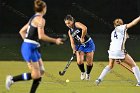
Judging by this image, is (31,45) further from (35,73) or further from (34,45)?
(35,73)

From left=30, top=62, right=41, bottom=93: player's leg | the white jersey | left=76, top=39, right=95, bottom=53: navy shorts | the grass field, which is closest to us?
left=30, top=62, right=41, bottom=93: player's leg

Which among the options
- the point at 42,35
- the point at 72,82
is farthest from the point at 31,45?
the point at 72,82

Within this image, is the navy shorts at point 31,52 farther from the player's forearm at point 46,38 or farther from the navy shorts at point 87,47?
the navy shorts at point 87,47

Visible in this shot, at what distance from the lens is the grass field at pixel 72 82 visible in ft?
35.8

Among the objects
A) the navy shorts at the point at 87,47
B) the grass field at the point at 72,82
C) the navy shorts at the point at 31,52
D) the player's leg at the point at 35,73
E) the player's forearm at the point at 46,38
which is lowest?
the grass field at the point at 72,82

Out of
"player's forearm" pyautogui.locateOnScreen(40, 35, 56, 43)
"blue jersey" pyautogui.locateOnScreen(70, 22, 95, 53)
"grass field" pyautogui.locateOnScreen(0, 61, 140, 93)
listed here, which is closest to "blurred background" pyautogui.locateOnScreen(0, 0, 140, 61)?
"grass field" pyautogui.locateOnScreen(0, 61, 140, 93)

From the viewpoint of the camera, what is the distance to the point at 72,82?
12227 millimetres

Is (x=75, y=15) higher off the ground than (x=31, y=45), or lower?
lower

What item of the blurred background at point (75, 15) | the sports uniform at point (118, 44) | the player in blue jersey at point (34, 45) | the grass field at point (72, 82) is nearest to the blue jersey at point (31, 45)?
the player in blue jersey at point (34, 45)

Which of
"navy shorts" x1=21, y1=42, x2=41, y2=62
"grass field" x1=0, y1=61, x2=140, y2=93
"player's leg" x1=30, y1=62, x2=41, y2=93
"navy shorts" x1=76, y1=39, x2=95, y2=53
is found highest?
"navy shorts" x1=21, y1=42, x2=41, y2=62

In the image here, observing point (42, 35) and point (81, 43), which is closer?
point (42, 35)

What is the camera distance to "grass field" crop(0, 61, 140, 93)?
35.8 ft

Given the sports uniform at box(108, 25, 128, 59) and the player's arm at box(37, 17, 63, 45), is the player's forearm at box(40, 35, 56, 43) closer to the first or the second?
the player's arm at box(37, 17, 63, 45)

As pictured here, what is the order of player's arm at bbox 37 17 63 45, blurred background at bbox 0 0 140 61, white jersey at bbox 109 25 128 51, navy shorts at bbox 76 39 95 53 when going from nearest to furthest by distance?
player's arm at bbox 37 17 63 45
white jersey at bbox 109 25 128 51
navy shorts at bbox 76 39 95 53
blurred background at bbox 0 0 140 61
